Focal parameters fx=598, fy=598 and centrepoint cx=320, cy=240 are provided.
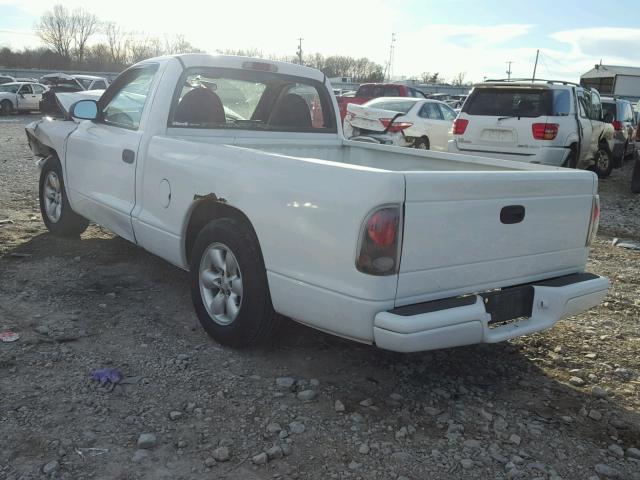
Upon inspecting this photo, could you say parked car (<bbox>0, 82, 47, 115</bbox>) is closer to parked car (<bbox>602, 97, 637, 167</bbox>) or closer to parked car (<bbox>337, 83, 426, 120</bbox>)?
parked car (<bbox>337, 83, 426, 120</bbox>)

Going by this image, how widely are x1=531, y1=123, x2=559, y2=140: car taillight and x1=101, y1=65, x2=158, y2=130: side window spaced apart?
7121mm

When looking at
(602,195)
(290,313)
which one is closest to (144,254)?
(290,313)

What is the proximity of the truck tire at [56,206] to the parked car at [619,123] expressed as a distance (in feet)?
38.0

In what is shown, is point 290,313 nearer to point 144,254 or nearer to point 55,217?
point 144,254

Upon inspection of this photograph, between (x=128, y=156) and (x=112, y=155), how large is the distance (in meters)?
0.32

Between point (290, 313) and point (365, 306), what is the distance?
0.53 m

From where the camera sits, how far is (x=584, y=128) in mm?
10781

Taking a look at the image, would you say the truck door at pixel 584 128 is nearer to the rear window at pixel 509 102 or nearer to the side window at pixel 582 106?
the side window at pixel 582 106

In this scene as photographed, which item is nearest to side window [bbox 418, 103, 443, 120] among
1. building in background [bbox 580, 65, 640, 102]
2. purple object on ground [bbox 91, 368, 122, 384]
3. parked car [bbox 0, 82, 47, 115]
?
purple object on ground [bbox 91, 368, 122, 384]

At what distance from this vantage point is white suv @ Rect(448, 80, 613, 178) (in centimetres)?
995

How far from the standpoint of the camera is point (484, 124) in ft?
33.9

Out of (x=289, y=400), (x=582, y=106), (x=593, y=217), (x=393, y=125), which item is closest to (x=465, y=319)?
(x=289, y=400)

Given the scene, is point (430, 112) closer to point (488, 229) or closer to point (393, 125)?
point (393, 125)

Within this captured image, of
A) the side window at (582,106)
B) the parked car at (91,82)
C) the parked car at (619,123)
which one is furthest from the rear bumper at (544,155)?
the parked car at (91,82)
